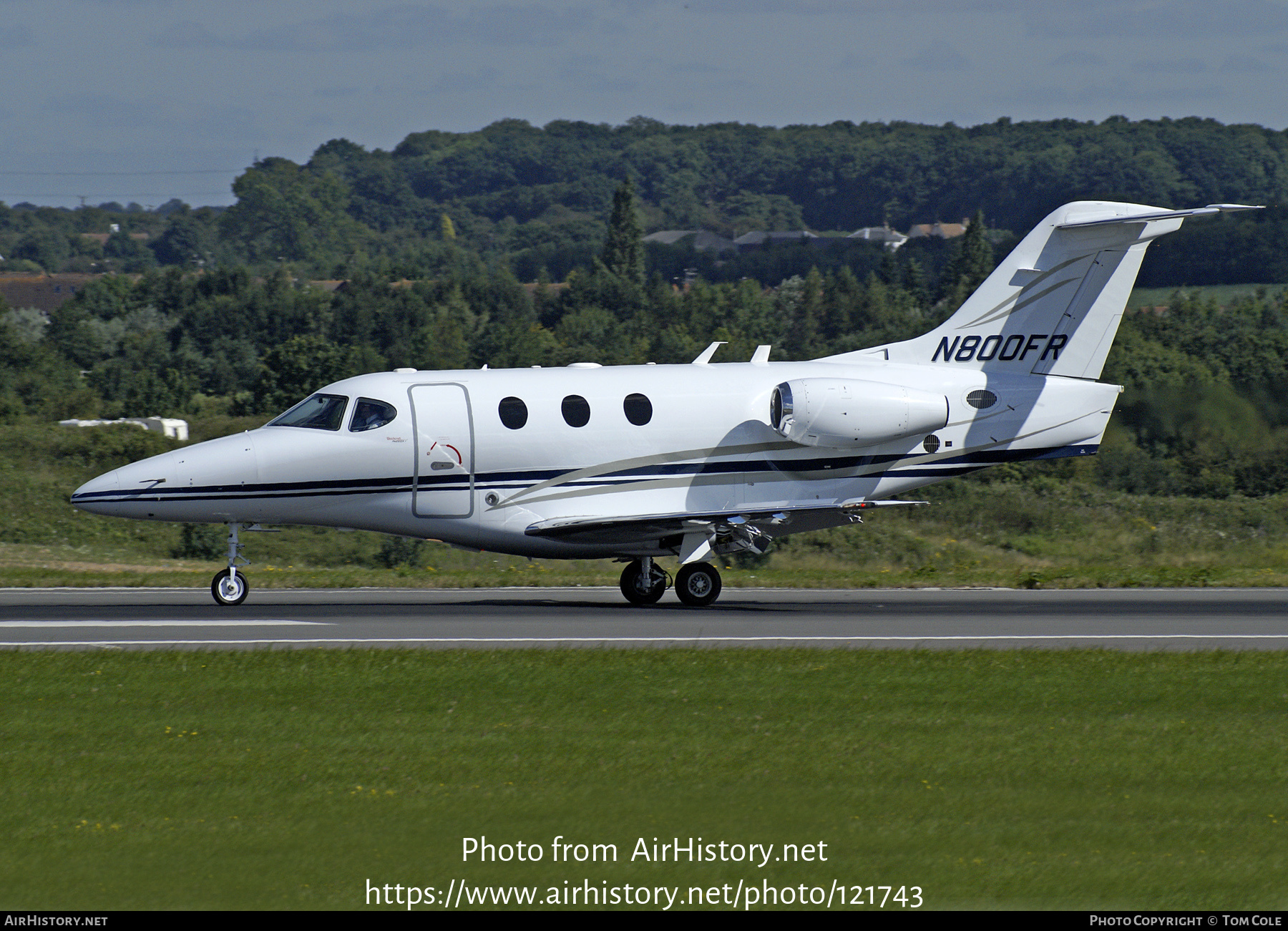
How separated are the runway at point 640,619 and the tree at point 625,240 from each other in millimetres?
164303

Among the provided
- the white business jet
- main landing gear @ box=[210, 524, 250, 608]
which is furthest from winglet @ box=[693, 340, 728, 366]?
main landing gear @ box=[210, 524, 250, 608]

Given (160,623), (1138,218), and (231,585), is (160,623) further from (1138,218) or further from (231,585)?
(1138,218)

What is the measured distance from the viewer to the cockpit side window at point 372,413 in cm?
2352

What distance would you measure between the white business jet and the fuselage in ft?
0.10

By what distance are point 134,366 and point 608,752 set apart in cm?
10920

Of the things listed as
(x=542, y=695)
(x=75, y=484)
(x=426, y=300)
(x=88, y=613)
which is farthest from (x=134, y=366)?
(x=542, y=695)

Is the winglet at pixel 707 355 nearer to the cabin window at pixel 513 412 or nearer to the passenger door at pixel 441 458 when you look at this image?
the cabin window at pixel 513 412

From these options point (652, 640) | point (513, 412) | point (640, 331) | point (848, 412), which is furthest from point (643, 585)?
point (640, 331)

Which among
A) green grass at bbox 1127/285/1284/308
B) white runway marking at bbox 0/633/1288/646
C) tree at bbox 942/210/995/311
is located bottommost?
white runway marking at bbox 0/633/1288/646

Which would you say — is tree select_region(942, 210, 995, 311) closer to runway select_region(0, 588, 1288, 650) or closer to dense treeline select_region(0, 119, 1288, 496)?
dense treeline select_region(0, 119, 1288, 496)

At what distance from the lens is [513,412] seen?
Answer: 23.9m

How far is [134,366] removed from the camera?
114500 mm

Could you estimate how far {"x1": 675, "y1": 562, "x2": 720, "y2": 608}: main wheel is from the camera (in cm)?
2422

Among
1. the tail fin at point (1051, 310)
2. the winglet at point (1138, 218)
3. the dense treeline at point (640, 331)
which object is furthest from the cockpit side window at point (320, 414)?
the dense treeline at point (640, 331)
